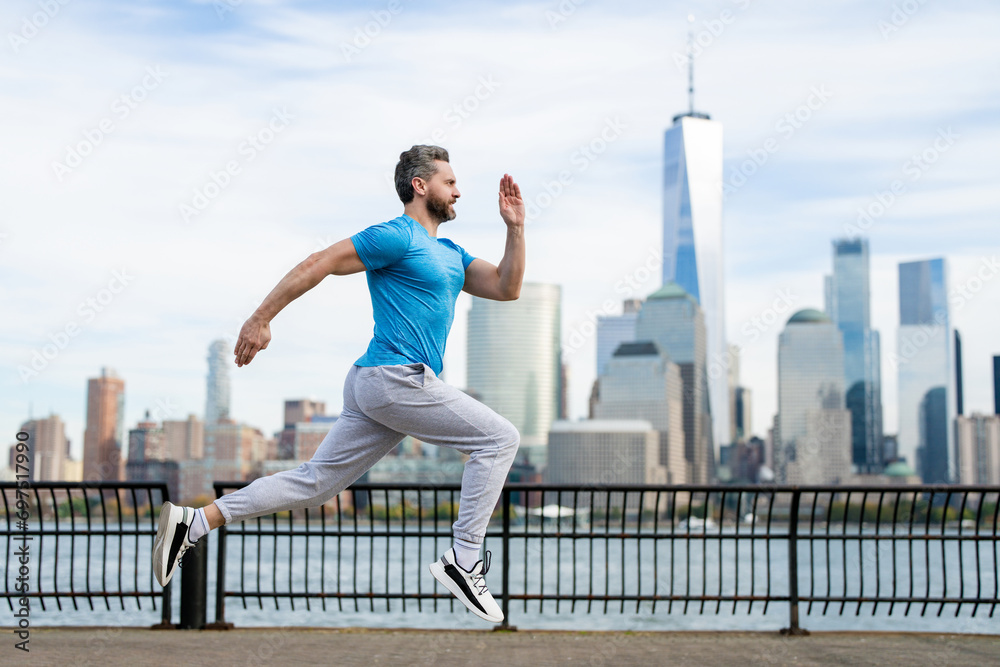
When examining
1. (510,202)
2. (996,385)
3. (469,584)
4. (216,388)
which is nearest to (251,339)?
(510,202)

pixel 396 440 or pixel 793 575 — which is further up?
pixel 396 440

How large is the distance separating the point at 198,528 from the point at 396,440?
33.9 inches

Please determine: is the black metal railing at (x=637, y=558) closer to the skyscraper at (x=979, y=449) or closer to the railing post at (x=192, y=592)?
the railing post at (x=192, y=592)

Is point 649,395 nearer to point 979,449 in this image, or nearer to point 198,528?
point 979,449

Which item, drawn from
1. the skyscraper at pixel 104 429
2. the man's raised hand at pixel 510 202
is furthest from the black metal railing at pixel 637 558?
the skyscraper at pixel 104 429

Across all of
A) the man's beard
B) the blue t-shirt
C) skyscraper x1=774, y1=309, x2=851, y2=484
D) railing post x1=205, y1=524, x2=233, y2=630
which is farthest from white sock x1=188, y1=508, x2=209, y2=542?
skyscraper x1=774, y1=309, x2=851, y2=484

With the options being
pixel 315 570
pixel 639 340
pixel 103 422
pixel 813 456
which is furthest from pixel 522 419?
pixel 315 570

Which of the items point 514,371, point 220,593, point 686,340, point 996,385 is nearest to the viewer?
point 220,593

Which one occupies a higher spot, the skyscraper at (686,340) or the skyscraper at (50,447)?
the skyscraper at (686,340)

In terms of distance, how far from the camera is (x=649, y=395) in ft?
570

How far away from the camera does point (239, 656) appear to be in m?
5.79

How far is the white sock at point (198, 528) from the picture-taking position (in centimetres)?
410

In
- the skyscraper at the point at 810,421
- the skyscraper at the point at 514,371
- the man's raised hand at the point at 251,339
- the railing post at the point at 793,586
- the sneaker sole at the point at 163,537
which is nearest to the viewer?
the man's raised hand at the point at 251,339

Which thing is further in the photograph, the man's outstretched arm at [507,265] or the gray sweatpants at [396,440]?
the man's outstretched arm at [507,265]
